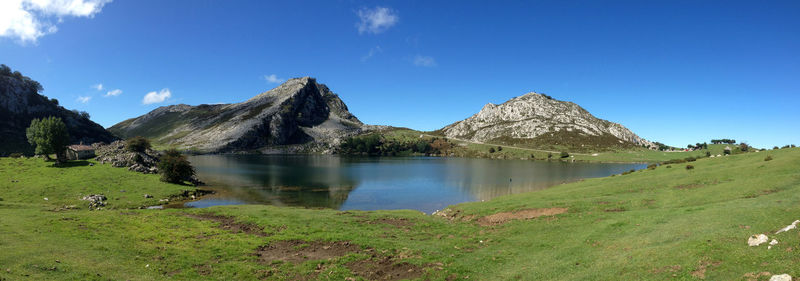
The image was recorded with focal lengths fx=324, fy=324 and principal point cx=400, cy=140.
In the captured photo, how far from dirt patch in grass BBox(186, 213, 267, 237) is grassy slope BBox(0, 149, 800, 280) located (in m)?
1.23

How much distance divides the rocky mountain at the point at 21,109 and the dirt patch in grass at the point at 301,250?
19942 centimetres

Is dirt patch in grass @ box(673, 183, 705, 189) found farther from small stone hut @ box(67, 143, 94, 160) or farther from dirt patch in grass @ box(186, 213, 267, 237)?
small stone hut @ box(67, 143, 94, 160)

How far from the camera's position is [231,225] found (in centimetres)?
3603

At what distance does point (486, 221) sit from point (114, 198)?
203 ft

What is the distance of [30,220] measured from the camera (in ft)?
96.9

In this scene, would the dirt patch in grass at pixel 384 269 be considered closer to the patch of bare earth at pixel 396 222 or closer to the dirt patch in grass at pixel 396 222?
the patch of bare earth at pixel 396 222

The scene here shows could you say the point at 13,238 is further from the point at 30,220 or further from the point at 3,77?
the point at 3,77

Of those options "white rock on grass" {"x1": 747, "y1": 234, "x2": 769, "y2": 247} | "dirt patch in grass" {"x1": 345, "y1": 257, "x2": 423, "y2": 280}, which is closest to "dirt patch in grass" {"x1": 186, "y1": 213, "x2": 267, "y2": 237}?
"dirt patch in grass" {"x1": 345, "y1": 257, "x2": 423, "y2": 280}

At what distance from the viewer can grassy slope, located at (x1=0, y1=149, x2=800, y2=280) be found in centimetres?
1642

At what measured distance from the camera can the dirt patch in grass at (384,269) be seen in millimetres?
21516

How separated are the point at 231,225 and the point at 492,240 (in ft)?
91.5

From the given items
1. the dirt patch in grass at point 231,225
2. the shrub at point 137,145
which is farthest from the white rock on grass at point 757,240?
the shrub at point 137,145

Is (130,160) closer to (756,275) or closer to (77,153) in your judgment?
(77,153)

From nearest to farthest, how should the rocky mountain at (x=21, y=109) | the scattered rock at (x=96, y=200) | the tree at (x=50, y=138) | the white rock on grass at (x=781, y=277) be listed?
1. the white rock on grass at (x=781, y=277)
2. the scattered rock at (x=96, y=200)
3. the tree at (x=50, y=138)
4. the rocky mountain at (x=21, y=109)
